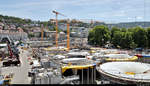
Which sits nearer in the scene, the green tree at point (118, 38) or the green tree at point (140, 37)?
the green tree at point (140, 37)

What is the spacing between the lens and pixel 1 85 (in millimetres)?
15266

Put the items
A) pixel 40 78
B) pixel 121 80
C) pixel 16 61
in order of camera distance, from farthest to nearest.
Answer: pixel 16 61
pixel 121 80
pixel 40 78

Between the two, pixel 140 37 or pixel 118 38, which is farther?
pixel 118 38

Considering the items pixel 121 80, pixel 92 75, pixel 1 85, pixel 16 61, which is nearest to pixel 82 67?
pixel 92 75

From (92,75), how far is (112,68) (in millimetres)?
2692

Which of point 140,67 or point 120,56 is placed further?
point 120,56

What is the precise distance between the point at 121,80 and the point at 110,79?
1341 millimetres

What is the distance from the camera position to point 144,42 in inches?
1494

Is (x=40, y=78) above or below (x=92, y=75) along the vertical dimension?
above

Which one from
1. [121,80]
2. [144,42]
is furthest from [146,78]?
[144,42]

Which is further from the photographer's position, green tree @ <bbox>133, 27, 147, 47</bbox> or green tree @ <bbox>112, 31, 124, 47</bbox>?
green tree @ <bbox>112, 31, 124, 47</bbox>

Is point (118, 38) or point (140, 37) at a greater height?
point (140, 37)

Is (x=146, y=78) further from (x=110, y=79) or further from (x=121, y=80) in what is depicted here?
(x=110, y=79)

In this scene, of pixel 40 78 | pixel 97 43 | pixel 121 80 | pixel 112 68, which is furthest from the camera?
pixel 97 43
